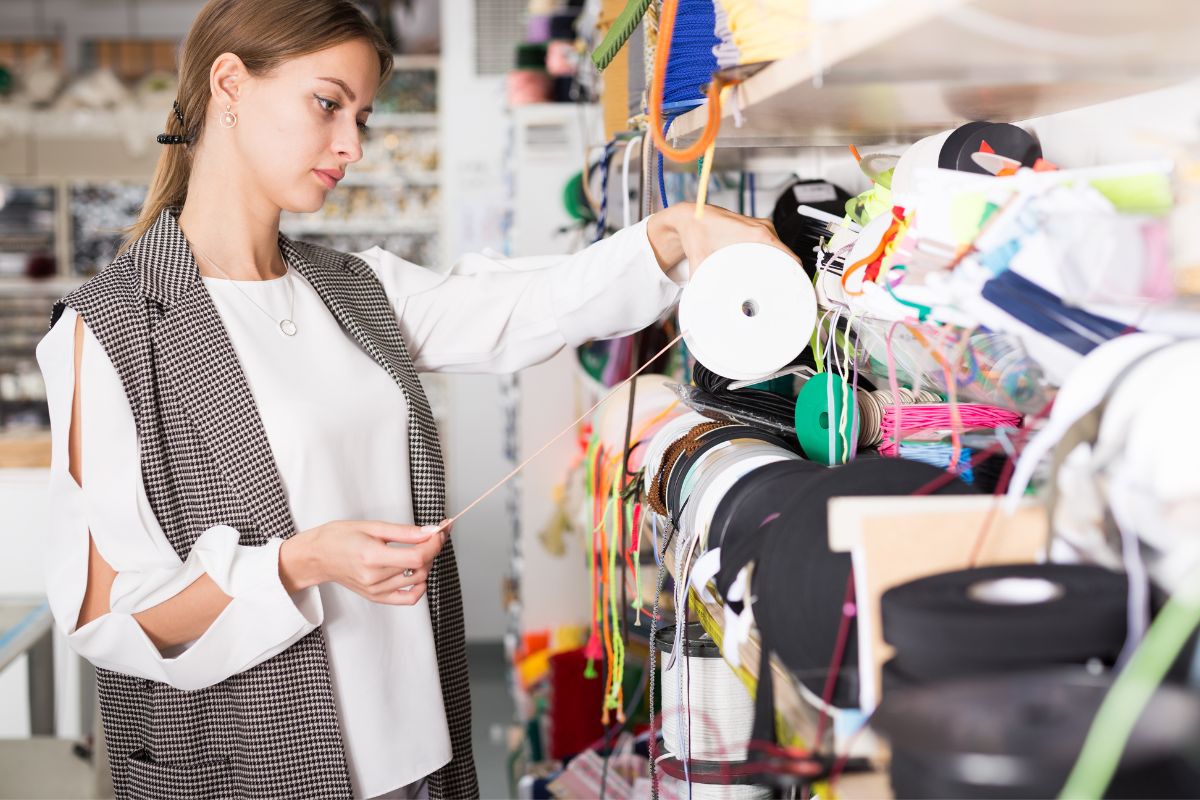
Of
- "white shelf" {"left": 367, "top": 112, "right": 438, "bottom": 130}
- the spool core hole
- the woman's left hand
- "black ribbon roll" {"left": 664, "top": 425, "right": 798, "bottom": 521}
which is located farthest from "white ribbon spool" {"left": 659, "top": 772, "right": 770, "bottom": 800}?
"white shelf" {"left": 367, "top": 112, "right": 438, "bottom": 130}

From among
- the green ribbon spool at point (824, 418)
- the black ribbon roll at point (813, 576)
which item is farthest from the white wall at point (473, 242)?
the black ribbon roll at point (813, 576)

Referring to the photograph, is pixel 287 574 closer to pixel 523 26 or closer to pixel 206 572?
pixel 206 572

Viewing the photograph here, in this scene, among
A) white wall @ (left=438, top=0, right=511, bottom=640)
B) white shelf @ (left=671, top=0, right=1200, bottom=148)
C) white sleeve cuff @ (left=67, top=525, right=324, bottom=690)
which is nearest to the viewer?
white shelf @ (left=671, top=0, right=1200, bottom=148)

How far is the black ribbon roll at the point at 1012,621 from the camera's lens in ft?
1.88

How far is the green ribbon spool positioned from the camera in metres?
1.04

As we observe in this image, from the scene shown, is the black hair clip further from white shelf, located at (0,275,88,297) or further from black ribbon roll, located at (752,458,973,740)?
white shelf, located at (0,275,88,297)

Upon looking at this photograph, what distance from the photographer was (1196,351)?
576 mm

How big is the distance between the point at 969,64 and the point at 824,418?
0.40m

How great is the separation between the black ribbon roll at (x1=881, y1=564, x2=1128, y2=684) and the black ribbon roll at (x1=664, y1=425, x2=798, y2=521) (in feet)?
1.68

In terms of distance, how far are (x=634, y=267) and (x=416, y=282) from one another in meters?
0.45

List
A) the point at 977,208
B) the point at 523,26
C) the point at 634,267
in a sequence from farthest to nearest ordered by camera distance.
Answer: the point at 523,26
the point at 634,267
the point at 977,208

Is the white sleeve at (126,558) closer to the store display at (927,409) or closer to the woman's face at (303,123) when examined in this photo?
the woman's face at (303,123)

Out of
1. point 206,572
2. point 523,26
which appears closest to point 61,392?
point 206,572

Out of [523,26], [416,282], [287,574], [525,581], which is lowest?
[525,581]
